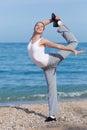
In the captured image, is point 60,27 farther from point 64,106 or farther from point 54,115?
point 64,106

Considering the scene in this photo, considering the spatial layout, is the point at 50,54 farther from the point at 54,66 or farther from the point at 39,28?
the point at 39,28

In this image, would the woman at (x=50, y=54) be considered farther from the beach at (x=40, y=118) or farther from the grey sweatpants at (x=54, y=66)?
the beach at (x=40, y=118)

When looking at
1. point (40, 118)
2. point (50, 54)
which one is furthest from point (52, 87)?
point (40, 118)

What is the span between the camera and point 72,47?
33.4ft

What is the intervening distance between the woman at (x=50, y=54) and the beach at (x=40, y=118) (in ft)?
1.01

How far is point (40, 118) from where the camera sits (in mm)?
10750

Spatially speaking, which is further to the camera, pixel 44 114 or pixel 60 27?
pixel 44 114

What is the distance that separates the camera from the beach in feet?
32.8

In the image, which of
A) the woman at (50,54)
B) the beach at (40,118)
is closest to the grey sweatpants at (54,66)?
the woman at (50,54)

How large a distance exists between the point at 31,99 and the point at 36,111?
599cm

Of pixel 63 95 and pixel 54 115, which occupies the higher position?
pixel 54 115

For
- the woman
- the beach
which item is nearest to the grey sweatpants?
the woman

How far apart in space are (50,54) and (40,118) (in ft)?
4.88

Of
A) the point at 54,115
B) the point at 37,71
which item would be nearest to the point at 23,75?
the point at 37,71
